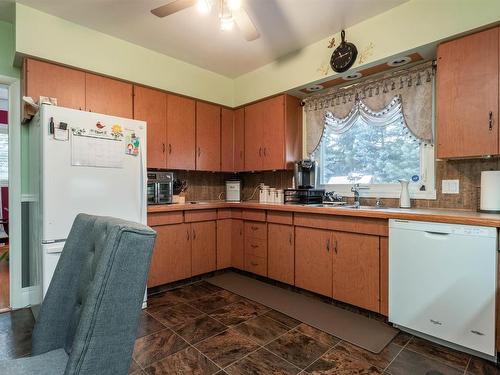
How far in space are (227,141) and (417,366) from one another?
307cm

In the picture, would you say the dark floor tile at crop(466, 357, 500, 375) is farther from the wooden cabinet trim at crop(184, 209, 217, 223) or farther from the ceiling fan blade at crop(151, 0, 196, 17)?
the ceiling fan blade at crop(151, 0, 196, 17)

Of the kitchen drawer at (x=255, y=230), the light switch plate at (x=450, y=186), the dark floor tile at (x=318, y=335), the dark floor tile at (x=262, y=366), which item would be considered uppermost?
the light switch plate at (x=450, y=186)

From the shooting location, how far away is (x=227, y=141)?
12.9 ft

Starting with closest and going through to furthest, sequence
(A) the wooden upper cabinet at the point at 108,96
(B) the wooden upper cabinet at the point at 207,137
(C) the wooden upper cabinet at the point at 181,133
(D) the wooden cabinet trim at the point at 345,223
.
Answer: (D) the wooden cabinet trim at the point at 345,223
(A) the wooden upper cabinet at the point at 108,96
(C) the wooden upper cabinet at the point at 181,133
(B) the wooden upper cabinet at the point at 207,137

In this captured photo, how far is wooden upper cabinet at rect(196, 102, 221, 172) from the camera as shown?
361 centimetres

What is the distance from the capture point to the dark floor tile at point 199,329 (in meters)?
2.09

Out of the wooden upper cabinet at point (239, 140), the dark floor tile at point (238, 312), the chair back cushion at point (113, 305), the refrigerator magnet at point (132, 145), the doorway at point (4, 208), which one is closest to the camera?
the chair back cushion at point (113, 305)

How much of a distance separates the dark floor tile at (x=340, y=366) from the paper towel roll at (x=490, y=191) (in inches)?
54.8

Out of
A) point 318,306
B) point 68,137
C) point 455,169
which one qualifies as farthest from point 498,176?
point 68,137

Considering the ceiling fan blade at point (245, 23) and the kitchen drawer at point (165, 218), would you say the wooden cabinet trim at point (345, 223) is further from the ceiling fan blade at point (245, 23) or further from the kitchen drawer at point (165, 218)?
the ceiling fan blade at point (245, 23)

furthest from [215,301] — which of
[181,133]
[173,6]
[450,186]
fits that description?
[173,6]

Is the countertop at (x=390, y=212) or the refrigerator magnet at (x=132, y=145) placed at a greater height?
the refrigerator magnet at (x=132, y=145)

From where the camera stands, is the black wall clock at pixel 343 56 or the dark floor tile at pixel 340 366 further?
the black wall clock at pixel 343 56

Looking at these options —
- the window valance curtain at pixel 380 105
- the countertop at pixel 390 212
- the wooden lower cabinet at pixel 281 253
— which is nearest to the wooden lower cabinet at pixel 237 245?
the countertop at pixel 390 212
